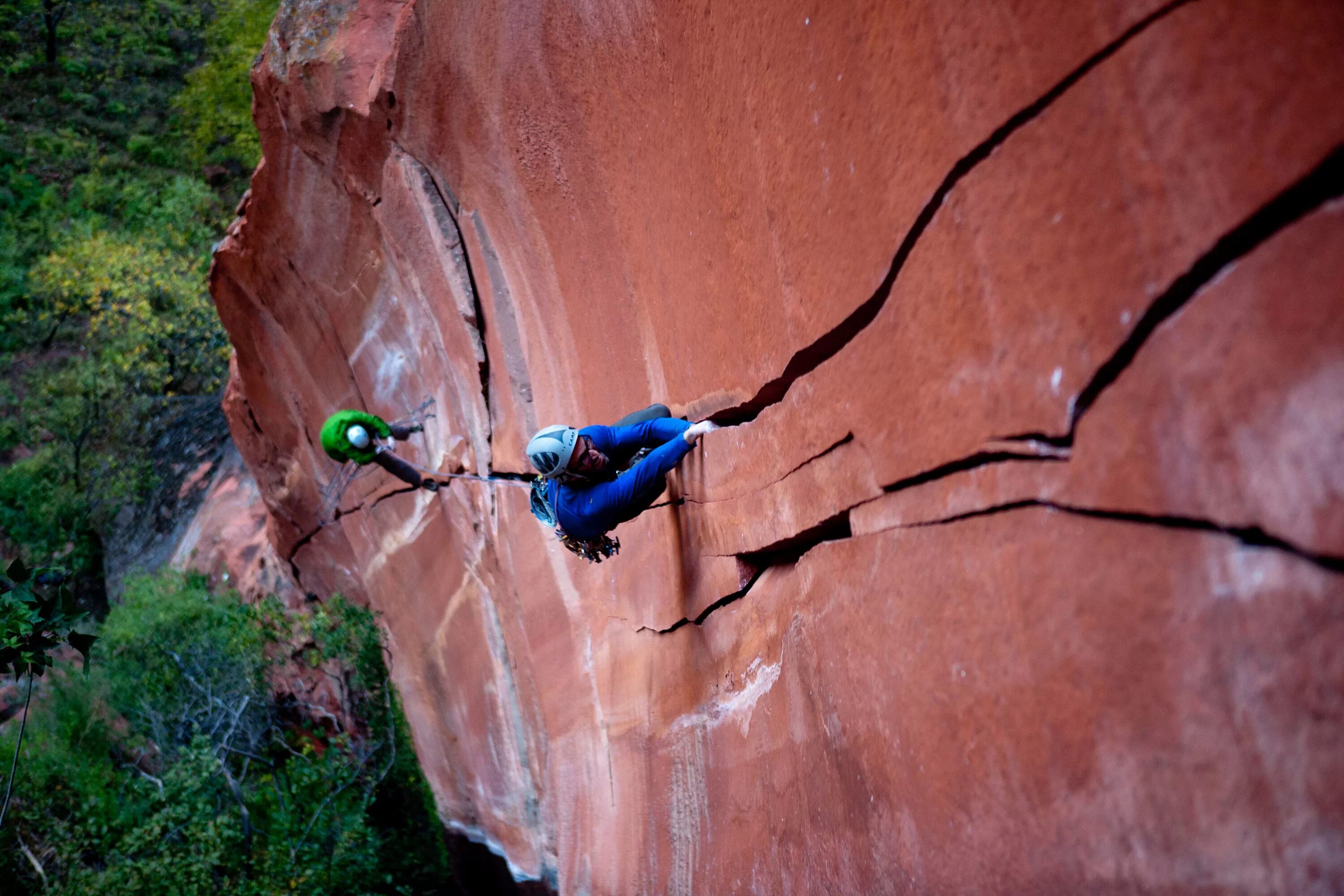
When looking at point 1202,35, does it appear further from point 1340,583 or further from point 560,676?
point 560,676

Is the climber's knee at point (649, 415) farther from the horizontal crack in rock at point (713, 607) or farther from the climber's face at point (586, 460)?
the horizontal crack in rock at point (713, 607)

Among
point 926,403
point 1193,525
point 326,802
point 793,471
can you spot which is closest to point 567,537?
point 793,471

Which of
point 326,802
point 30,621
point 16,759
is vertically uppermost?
point 326,802

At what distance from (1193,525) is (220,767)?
25.3 ft

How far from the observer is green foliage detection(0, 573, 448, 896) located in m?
6.84

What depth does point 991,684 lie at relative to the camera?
1703 mm

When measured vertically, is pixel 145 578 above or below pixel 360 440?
above

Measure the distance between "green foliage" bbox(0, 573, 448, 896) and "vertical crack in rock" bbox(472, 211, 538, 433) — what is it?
13.5 feet

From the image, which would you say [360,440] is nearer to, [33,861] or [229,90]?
[33,861]

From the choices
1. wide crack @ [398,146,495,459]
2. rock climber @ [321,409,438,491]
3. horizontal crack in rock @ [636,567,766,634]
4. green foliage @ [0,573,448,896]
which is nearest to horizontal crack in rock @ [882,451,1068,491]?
horizontal crack in rock @ [636,567,766,634]

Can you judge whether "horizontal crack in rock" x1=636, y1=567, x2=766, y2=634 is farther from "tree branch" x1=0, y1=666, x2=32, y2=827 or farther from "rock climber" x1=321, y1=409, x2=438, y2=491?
"rock climber" x1=321, y1=409, x2=438, y2=491

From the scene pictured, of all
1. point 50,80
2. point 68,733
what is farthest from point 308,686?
point 50,80

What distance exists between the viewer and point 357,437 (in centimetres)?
576

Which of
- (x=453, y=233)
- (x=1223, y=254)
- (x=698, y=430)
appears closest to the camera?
(x=1223, y=254)
